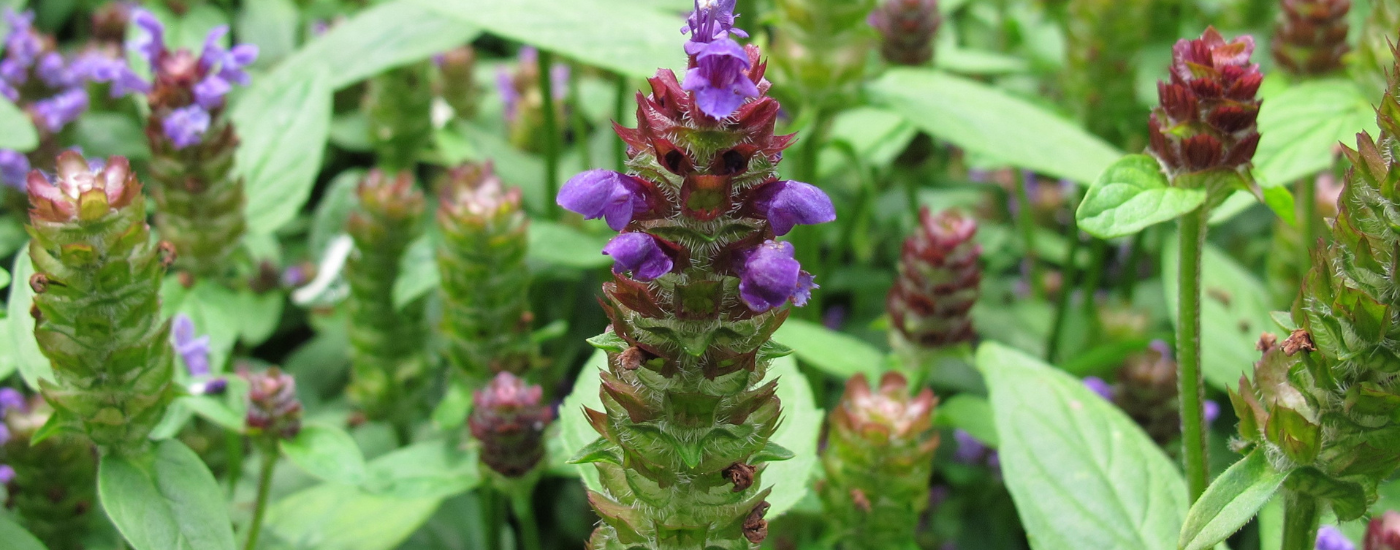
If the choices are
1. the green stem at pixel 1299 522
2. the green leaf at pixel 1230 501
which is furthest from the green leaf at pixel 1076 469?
the green leaf at pixel 1230 501

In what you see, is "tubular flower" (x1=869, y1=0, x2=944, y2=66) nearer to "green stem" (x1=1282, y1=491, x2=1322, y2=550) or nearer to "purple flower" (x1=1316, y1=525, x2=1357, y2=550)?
"purple flower" (x1=1316, y1=525, x2=1357, y2=550)

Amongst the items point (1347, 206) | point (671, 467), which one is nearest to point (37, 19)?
point (671, 467)

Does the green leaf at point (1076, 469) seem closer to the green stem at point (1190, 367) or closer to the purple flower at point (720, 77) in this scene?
the green stem at point (1190, 367)

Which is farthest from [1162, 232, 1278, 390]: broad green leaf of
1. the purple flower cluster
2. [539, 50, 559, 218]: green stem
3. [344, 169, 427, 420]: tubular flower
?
[344, 169, 427, 420]: tubular flower

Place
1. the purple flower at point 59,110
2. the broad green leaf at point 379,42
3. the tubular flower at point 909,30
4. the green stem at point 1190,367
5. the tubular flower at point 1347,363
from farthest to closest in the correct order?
the tubular flower at point 909,30 → the purple flower at point 59,110 → the broad green leaf at point 379,42 → the green stem at point 1190,367 → the tubular flower at point 1347,363

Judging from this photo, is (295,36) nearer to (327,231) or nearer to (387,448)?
(327,231)

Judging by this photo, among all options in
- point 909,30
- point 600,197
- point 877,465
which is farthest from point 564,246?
point 600,197

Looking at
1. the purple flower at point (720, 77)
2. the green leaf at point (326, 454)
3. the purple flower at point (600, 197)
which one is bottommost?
the green leaf at point (326, 454)
